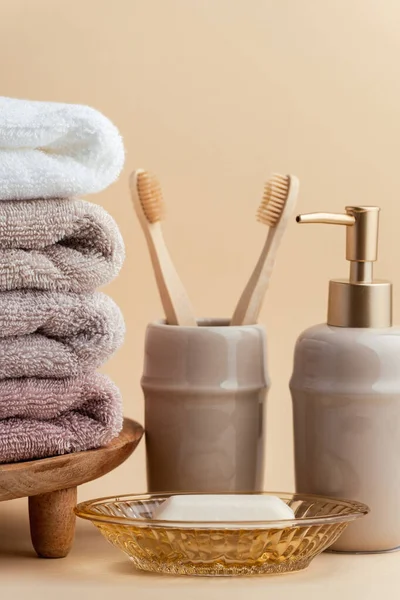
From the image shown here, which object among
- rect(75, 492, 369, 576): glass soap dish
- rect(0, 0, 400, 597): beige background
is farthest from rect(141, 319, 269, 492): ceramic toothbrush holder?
rect(0, 0, 400, 597): beige background

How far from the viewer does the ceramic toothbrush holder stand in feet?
2.89

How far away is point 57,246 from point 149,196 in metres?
0.15

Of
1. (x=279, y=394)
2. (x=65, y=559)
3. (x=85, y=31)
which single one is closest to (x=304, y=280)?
(x=279, y=394)

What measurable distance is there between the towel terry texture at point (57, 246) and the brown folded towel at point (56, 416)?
7 centimetres

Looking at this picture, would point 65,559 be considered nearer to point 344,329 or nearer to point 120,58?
point 344,329

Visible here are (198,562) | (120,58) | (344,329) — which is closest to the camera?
(198,562)

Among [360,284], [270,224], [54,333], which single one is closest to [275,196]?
[270,224]

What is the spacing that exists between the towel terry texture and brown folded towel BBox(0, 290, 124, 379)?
11 millimetres

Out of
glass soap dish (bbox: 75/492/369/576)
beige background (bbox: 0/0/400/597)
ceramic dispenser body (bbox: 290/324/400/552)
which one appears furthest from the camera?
beige background (bbox: 0/0/400/597)

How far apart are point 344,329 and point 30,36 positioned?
2.06 feet

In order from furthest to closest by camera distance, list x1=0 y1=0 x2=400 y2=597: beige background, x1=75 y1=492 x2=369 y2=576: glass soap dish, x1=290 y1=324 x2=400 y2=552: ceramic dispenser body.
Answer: x1=0 y1=0 x2=400 y2=597: beige background < x1=290 y1=324 x2=400 y2=552: ceramic dispenser body < x1=75 y1=492 x2=369 y2=576: glass soap dish

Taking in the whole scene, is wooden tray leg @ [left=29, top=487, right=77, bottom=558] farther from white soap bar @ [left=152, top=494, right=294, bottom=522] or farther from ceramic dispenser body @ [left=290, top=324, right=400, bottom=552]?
ceramic dispenser body @ [left=290, top=324, right=400, bottom=552]

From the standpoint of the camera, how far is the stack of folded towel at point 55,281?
2.52ft

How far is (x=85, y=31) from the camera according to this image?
4.18ft
